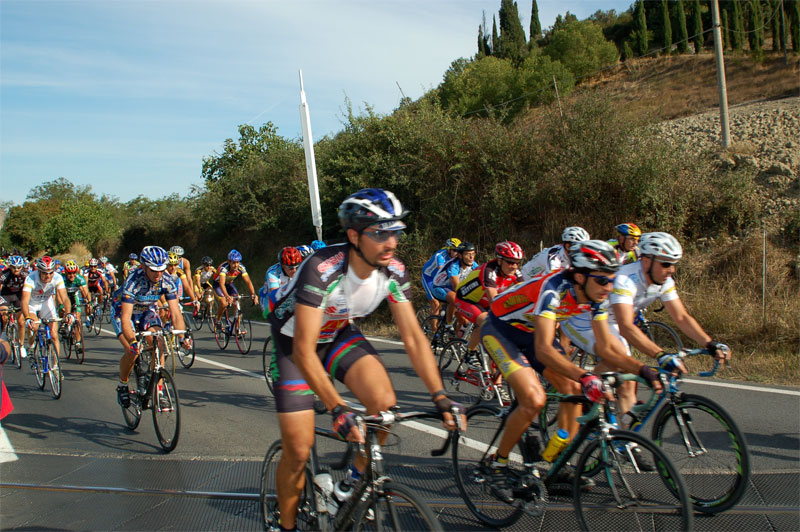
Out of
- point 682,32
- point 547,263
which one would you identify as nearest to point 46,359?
point 547,263

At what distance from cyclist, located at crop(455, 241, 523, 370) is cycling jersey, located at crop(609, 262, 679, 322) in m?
1.22

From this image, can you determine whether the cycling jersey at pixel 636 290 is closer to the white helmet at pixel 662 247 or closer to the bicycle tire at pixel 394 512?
the white helmet at pixel 662 247

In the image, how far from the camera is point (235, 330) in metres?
11.5

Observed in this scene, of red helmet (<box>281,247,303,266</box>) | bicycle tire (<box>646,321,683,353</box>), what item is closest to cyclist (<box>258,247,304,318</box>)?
red helmet (<box>281,247,303,266</box>)

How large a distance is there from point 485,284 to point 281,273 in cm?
325

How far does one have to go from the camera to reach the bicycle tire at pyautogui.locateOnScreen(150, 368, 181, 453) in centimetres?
585

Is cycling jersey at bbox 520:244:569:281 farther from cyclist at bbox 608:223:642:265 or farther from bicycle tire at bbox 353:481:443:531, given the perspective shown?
bicycle tire at bbox 353:481:443:531

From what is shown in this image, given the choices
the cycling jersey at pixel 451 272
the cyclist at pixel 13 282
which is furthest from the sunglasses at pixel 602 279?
the cyclist at pixel 13 282

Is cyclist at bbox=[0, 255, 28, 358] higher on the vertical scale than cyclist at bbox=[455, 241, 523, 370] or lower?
higher

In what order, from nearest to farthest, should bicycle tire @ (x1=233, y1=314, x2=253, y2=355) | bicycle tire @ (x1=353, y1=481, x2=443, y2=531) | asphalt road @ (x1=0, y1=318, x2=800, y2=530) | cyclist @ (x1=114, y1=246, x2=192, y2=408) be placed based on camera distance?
bicycle tire @ (x1=353, y1=481, x2=443, y2=531)
asphalt road @ (x1=0, y1=318, x2=800, y2=530)
cyclist @ (x1=114, y1=246, x2=192, y2=408)
bicycle tire @ (x1=233, y1=314, x2=253, y2=355)

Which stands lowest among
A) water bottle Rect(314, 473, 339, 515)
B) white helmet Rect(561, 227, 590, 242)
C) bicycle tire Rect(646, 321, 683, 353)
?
bicycle tire Rect(646, 321, 683, 353)

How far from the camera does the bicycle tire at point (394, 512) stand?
8.33 ft

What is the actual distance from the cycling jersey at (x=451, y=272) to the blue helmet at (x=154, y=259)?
4015 mm

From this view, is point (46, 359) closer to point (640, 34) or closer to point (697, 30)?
point (697, 30)
